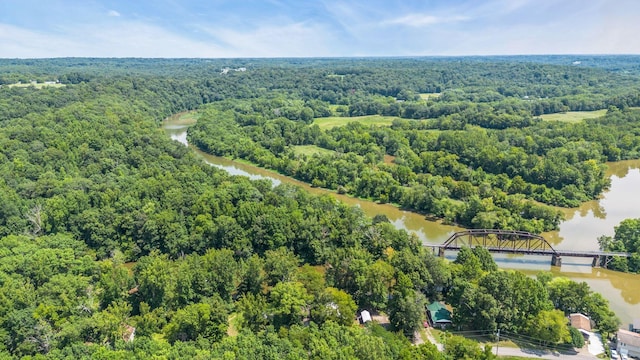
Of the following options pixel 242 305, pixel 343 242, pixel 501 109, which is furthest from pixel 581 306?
pixel 501 109

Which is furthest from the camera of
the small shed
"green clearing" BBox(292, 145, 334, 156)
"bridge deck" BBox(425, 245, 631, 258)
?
"green clearing" BBox(292, 145, 334, 156)

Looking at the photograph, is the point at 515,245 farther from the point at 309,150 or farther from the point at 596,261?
the point at 309,150

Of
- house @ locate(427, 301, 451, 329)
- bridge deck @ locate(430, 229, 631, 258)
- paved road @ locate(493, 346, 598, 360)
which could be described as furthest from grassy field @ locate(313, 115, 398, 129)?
paved road @ locate(493, 346, 598, 360)

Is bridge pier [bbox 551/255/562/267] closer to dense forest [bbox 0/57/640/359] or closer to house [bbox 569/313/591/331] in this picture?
dense forest [bbox 0/57/640/359]

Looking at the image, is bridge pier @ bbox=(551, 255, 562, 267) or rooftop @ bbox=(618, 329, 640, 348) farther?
bridge pier @ bbox=(551, 255, 562, 267)

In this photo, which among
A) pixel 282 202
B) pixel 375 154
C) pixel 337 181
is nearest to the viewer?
pixel 282 202

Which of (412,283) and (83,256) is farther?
(83,256)

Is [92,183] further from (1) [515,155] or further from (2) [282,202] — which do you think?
(1) [515,155]
